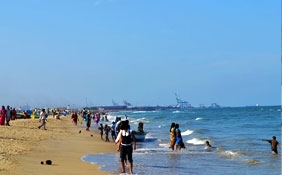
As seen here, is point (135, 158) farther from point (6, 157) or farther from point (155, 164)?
point (6, 157)

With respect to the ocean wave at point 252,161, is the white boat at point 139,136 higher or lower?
higher

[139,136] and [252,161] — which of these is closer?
[252,161]

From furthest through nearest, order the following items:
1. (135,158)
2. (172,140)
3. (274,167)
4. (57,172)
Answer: (172,140) → (135,158) → (274,167) → (57,172)

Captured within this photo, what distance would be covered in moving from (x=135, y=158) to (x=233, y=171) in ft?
13.2

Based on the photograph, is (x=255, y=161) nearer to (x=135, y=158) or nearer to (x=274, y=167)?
(x=274, y=167)

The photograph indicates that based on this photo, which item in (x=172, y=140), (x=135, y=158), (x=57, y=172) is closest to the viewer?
(x=57, y=172)

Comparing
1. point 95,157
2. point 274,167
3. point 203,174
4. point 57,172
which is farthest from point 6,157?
point 274,167

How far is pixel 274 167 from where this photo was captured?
1572 cm

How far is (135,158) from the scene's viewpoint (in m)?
17.1

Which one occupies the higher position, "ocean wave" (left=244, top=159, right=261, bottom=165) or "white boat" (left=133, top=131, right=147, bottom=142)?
"white boat" (left=133, top=131, right=147, bottom=142)

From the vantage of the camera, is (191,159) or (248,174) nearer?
(248,174)

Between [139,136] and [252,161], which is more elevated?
[139,136]

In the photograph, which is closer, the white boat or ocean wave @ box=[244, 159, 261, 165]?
ocean wave @ box=[244, 159, 261, 165]

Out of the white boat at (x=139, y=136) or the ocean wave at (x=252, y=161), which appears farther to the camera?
the white boat at (x=139, y=136)
